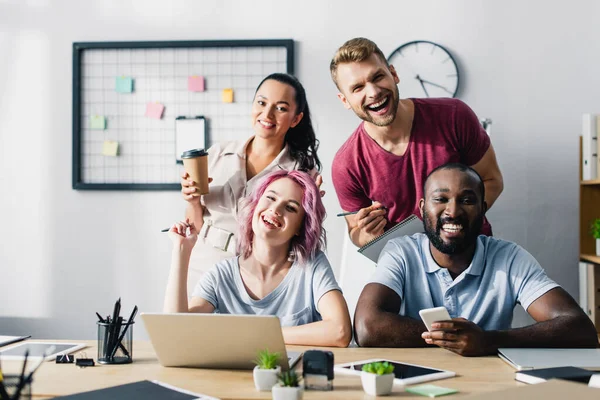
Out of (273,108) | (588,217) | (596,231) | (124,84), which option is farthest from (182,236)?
(588,217)

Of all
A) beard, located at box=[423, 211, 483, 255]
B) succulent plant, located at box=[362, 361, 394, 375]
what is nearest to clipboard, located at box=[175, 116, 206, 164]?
beard, located at box=[423, 211, 483, 255]

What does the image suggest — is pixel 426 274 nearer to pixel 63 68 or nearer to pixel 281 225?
pixel 281 225

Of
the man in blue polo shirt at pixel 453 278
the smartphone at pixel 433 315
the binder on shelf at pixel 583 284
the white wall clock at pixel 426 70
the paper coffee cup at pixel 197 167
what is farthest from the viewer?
the white wall clock at pixel 426 70

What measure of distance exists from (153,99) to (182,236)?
1.83 metres

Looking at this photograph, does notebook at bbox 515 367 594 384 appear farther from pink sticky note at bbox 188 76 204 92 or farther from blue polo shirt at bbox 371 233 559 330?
pink sticky note at bbox 188 76 204 92

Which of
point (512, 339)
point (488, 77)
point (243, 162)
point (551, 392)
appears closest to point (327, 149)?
point (488, 77)

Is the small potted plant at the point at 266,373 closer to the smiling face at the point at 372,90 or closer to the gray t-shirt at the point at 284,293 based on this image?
the gray t-shirt at the point at 284,293

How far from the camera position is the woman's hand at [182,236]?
6.64ft

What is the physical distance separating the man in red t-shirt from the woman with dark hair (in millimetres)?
176

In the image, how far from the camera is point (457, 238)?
1926mm

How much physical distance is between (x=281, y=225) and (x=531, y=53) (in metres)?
2.15

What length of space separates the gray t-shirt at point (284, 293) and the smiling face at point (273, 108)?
2.01 feet

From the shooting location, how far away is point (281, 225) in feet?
6.46

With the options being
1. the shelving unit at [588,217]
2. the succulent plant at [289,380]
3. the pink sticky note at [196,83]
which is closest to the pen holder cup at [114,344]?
the succulent plant at [289,380]
